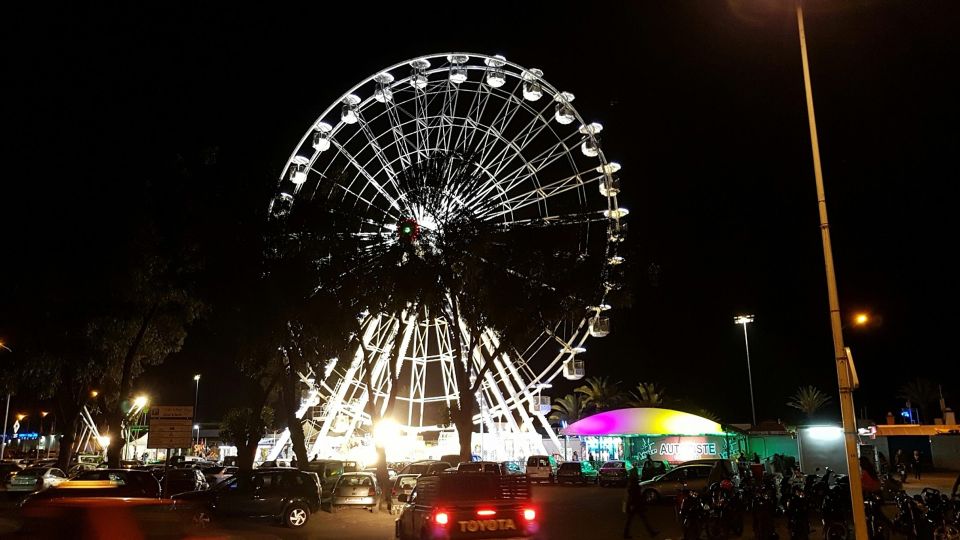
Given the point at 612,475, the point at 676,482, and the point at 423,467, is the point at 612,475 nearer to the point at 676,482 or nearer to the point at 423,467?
the point at 676,482

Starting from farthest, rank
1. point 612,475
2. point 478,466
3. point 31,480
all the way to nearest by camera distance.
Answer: point 612,475, point 31,480, point 478,466

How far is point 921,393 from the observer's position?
67.7 meters

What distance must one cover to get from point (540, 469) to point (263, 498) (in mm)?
25318

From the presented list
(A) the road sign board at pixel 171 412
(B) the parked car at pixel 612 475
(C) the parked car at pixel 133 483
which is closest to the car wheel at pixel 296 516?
(A) the road sign board at pixel 171 412

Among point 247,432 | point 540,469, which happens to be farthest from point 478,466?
point 247,432

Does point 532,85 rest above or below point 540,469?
above

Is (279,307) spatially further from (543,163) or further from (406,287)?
(543,163)

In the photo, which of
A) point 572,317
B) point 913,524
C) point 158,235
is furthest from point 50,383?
point 913,524

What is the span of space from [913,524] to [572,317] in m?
16.9

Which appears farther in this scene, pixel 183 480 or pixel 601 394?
pixel 601 394

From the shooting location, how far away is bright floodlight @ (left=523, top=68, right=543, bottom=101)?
35.1m

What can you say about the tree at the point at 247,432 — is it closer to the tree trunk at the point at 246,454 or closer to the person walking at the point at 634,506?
the tree trunk at the point at 246,454

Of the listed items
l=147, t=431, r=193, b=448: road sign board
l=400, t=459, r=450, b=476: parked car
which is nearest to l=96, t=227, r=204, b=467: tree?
l=400, t=459, r=450, b=476: parked car

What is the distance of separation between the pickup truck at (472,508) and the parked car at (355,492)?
13605 millimetres
